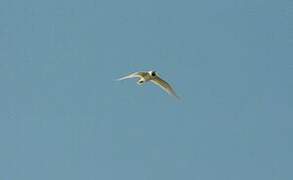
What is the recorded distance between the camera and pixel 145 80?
228 feet

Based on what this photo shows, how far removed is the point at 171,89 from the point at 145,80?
16.2 ft

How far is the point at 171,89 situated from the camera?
73.5 meters
